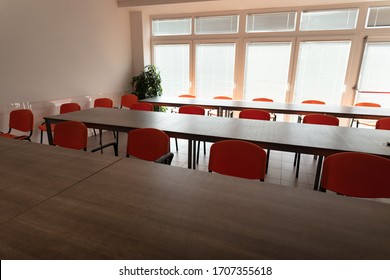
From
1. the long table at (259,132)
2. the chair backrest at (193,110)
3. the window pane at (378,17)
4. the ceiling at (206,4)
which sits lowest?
the long table at (259,132)

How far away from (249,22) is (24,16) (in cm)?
427

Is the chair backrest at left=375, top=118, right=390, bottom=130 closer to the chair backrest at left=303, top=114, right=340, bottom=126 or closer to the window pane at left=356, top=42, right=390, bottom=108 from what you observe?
the chair backrest at left=303, top=114, right=340, bottom=126

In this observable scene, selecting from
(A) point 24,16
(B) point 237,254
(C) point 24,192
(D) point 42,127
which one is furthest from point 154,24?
(B) point 237,254

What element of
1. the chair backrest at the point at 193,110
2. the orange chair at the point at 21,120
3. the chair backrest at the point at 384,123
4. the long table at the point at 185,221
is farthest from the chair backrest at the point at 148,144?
the chair backrest at the point at 384,123

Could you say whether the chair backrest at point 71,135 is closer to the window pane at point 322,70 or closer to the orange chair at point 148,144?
the orange chair at point 148,144

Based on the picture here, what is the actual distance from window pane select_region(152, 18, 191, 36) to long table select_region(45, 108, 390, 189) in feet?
12.1

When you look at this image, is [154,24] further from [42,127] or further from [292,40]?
[42,127]

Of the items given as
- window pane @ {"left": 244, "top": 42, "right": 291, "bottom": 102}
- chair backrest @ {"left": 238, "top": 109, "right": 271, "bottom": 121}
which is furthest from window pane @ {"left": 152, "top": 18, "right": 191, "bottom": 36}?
chair backrest @ {"left": 238, "top": 109, "right": 271, "bottom": 121}

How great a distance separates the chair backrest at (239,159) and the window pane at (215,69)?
4378 millimetres

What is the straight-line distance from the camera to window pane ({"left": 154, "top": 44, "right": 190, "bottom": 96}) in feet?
19.8

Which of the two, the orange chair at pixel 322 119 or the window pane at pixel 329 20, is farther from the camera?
the window pane at pixel 329 20

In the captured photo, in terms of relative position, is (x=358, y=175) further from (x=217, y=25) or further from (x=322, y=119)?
(x=217, y=25)

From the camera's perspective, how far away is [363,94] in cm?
496

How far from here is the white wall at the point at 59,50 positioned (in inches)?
130
